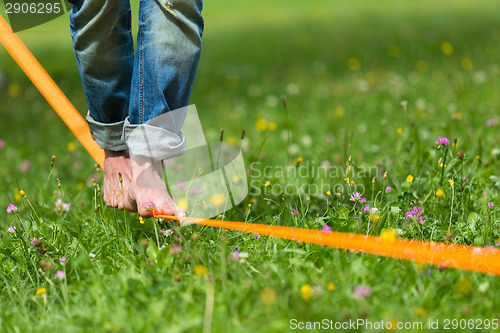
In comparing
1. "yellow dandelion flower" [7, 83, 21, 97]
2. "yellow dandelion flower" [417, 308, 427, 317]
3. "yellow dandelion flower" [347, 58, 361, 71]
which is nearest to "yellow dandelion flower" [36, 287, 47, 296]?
"yellow dandelion flower" [417, 308, 427, 317]

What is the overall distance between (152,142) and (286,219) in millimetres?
558

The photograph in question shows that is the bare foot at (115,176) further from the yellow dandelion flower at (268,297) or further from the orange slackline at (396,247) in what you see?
the yellow dandelion flower at (268,297)

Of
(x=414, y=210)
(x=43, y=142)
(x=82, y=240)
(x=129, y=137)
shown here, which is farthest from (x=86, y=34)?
(x=43, y=142)

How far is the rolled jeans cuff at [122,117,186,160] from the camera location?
1.92 m

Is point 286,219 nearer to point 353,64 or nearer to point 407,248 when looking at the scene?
point 407,248

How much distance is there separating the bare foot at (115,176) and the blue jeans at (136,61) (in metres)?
0.04

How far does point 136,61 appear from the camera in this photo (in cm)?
196

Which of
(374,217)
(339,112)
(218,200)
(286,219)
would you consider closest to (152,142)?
(218,200)

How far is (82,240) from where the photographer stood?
1.93 meters

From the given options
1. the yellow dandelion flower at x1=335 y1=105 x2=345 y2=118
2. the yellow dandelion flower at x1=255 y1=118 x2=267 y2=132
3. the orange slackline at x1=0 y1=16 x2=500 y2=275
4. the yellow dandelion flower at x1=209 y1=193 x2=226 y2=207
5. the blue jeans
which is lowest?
the yellow dandelion flower at x1=335 y1=105 x2=345 y2=118

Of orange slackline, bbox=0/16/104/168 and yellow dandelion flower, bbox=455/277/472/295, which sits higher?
orange slackline, bbox=0/16/104/168

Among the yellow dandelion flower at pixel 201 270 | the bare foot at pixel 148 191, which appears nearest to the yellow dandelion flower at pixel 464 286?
the yellow dandelion flower at pixel 201 270

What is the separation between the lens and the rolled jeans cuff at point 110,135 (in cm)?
217

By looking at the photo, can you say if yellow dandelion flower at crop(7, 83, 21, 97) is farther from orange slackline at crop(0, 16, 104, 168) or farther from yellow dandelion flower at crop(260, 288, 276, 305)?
yellow dandelion flower at crop(260, 288, 276, 305)
